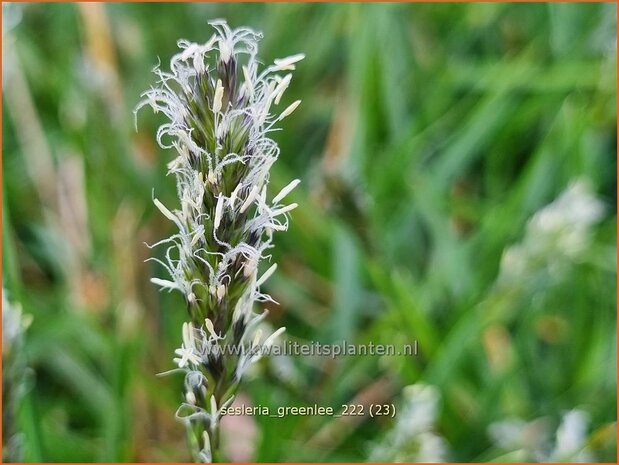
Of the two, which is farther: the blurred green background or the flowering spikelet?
the blurred green background

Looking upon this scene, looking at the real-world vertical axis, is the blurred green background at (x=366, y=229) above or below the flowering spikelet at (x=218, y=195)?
above

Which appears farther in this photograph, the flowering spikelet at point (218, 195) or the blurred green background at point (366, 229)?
the blurred green background at point (366, 229)

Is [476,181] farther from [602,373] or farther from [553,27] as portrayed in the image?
[602,373]

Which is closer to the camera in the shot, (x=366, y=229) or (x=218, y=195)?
(x=218, y=195)

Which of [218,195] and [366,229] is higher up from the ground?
[366,229]

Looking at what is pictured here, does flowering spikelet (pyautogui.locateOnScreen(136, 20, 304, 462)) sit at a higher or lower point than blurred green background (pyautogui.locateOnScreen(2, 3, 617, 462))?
lower
